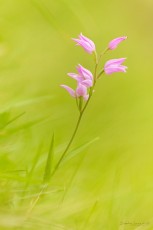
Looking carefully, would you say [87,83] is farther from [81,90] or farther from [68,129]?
[68,129]


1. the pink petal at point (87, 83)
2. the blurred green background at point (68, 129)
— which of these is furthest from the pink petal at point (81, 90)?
the blurred green background at point (68, 129)

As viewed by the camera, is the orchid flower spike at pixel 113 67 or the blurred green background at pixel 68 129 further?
the orchid flower spike at pixel 113 67

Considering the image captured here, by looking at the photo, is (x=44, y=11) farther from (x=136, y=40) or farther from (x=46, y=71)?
(x=136, y=40)

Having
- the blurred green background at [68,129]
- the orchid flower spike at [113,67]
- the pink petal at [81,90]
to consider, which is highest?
the pink petal at [81,90]

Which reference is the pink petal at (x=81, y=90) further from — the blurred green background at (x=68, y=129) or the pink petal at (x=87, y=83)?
the blurred green background at (x=68, y=129)

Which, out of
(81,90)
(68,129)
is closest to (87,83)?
(81,90)

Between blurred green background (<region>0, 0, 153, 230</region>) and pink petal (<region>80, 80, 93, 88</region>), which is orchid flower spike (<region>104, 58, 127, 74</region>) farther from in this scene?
blurred green background (<region>0, 0, 153, 230</region>)

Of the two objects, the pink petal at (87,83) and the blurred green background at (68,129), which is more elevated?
the pink petal at (87,83)

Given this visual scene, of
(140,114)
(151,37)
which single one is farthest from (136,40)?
(140,114)
